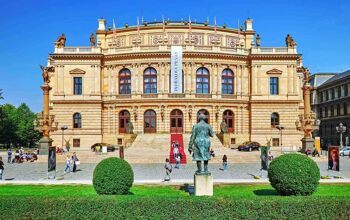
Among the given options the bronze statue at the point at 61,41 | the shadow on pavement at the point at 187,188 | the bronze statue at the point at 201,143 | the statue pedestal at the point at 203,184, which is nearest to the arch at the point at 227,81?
the bronze statue at the point at 61,41

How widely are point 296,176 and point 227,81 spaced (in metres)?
43.8

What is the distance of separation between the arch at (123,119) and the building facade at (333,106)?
45506 mm

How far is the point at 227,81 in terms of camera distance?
198ft

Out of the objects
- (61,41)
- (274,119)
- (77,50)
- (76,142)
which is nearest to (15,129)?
(76,142)

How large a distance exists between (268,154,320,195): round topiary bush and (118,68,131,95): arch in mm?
44378

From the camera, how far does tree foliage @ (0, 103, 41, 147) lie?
7923 cm

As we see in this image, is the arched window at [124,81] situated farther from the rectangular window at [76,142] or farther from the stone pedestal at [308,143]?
the stone pedestal at [308,143]

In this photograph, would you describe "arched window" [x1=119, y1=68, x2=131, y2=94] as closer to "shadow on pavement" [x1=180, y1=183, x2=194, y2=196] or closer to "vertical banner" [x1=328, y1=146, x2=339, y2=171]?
"vertical banner" [x1=328, y1=146, x2=339, y2=171]

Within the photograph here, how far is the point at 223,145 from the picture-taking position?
5278 cm

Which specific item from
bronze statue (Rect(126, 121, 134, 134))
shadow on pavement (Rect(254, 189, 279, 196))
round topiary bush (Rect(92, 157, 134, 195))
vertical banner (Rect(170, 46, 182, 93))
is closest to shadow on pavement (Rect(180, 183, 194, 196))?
shadow on pavement (Rect(254, 189, 279, 196))

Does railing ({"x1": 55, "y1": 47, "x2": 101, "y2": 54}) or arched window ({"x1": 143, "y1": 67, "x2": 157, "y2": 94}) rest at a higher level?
railing ({"x1": 55, "y1": 47, "x2": 101, "y2": 54})

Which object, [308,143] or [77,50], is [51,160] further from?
[77,50]

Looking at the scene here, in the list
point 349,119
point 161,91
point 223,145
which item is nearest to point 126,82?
point 161,91

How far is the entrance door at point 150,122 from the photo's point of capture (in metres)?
58.8
